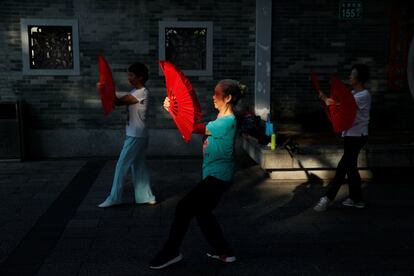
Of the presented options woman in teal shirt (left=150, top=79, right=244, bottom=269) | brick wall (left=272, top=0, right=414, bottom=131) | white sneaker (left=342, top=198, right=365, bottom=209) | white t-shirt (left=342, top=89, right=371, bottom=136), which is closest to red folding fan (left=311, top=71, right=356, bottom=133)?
white t-shirt (left=342, top=89, right=371, bottom=136)

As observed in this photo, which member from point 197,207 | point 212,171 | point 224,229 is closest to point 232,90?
point 212,171

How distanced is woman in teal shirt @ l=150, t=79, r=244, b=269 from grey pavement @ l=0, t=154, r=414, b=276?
1.06 feet

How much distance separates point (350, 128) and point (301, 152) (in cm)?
161

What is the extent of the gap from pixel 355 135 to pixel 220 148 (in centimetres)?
238

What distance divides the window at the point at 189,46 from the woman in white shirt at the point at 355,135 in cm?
422

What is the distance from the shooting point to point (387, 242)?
15.1 feet

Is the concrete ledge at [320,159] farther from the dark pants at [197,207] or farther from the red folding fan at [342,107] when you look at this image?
the dark pants at [197,207]

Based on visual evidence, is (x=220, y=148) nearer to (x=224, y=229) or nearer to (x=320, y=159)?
(x=224, y=229)

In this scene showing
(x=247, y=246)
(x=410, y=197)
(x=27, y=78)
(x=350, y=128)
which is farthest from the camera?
(x=27, y=78)

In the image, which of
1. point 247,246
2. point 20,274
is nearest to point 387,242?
point 247,246

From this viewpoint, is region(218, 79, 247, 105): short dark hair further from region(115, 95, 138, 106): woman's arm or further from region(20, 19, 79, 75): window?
region(20, 19, 79, 75): window

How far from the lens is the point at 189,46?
9328mm

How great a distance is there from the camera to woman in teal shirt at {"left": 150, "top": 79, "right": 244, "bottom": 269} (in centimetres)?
373

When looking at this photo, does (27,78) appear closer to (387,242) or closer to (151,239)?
(151,239)
